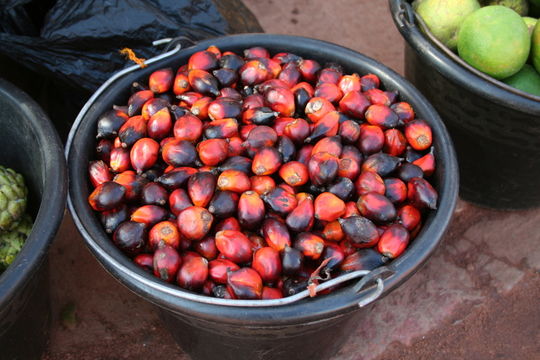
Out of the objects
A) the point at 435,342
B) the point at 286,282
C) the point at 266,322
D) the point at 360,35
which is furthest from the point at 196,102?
the point at 360,35

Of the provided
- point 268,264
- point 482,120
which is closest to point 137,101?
point 268,264

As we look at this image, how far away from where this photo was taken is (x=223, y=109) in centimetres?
190

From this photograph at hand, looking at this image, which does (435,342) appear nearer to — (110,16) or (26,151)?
(26,151)

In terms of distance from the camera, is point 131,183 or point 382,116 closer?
point 131,183

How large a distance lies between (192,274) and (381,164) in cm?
74

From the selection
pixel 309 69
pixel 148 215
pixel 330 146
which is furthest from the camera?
pixel 309 69

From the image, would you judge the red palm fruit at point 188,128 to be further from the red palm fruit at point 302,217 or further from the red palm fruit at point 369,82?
the red palm fruit at point 369,82

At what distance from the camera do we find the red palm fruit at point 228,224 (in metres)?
1.70

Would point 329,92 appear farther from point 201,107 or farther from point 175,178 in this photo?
point 175,178

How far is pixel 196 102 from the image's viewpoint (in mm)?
1961

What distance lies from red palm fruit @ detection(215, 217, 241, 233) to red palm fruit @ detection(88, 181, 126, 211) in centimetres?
33

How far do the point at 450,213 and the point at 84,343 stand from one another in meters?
1.68

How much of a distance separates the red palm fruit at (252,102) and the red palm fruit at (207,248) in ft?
1.78

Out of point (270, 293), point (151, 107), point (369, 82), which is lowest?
point (270, 293)
